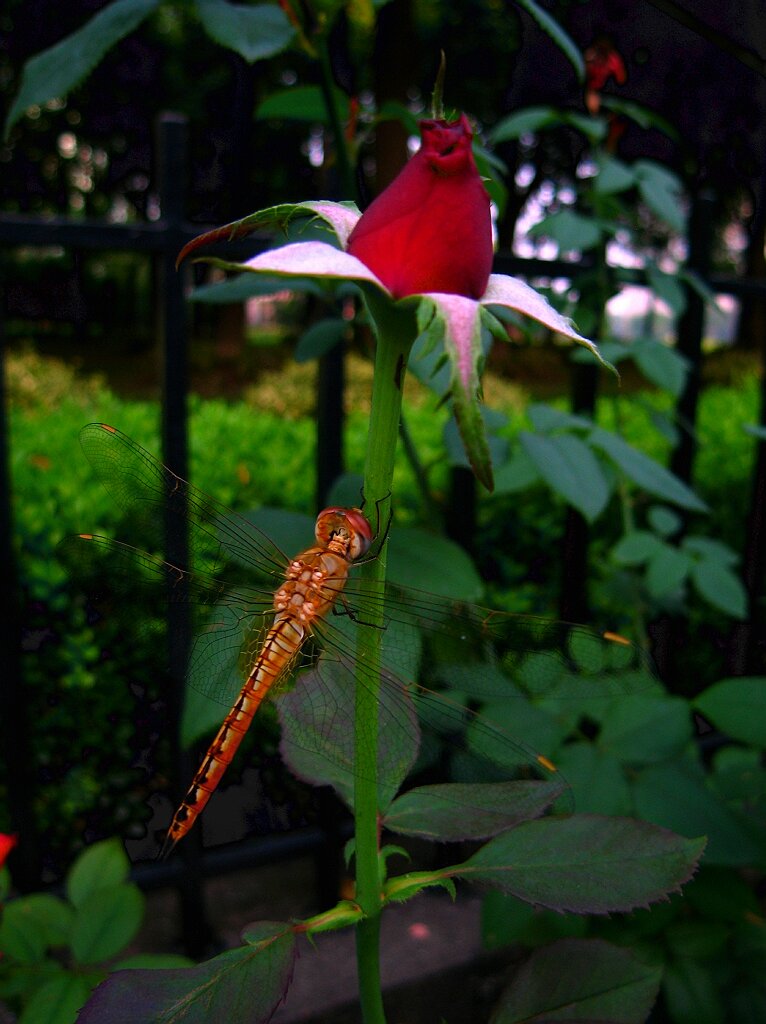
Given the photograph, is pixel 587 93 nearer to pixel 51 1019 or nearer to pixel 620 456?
pixel 620 456

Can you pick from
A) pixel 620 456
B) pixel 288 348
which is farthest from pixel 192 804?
pixel 288 348

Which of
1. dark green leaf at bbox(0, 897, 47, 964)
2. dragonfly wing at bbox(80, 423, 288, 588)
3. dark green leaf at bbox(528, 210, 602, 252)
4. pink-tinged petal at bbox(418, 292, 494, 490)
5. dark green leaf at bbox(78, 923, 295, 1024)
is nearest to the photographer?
pink-tinged petal at bbox(418, 292, 494, 490)

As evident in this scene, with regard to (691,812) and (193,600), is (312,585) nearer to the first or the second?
(193,600)

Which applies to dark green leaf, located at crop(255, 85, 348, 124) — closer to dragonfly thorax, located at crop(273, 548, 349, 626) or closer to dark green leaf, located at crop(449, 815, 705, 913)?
dragonfly thorax, located at crop(273, 548, 349, 626)

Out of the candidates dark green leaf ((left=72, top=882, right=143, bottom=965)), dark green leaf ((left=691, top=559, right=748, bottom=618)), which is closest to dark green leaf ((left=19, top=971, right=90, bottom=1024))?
dark green leaf ((left=72, top=882, right=143, bottom=965))

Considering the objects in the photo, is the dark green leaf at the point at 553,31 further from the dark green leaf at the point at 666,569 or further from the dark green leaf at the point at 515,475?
the dark green leaf at the point at 666,569

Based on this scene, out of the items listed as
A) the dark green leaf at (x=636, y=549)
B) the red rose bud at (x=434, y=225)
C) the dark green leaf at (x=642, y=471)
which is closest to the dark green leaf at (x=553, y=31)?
the dark green leaf at (x=642, y=471)
